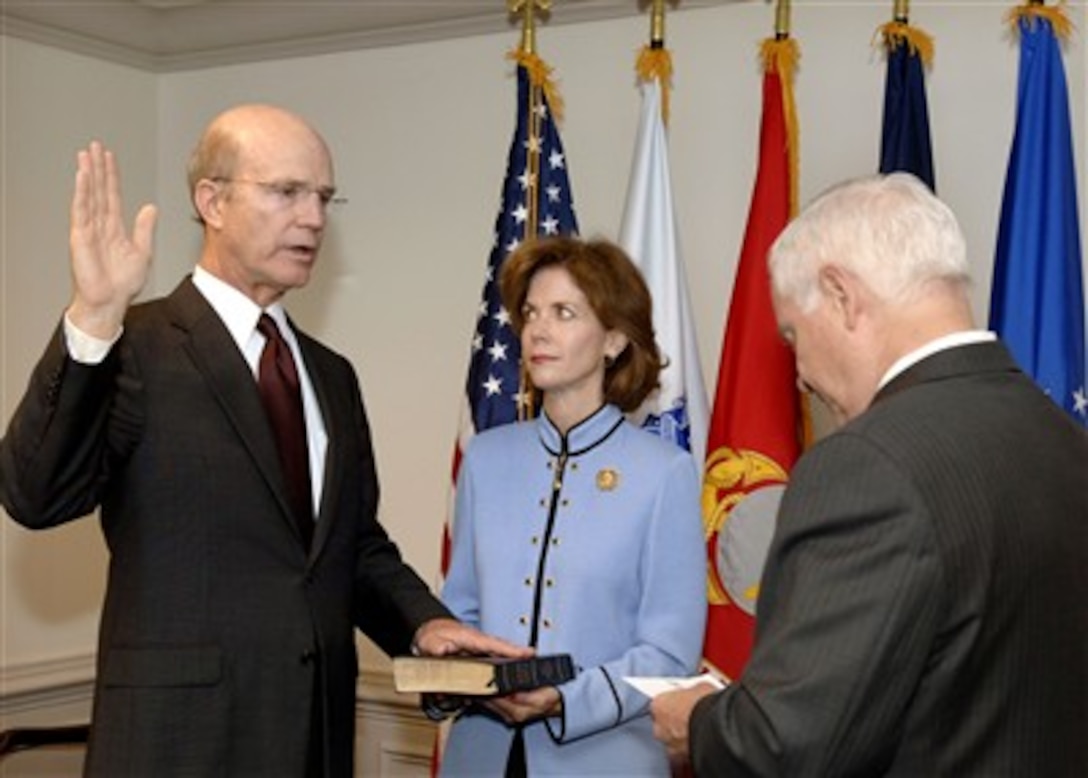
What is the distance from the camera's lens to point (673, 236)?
3695mm

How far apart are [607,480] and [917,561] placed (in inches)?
49.3

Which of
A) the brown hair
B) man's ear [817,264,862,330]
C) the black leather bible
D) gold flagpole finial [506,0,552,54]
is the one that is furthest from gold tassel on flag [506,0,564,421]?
man's ear [817,264,862,330]

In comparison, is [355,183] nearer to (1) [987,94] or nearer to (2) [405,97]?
(2) [405,97]

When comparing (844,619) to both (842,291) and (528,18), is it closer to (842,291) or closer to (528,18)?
(842,291)

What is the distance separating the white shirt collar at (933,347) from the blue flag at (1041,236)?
5.19 ft

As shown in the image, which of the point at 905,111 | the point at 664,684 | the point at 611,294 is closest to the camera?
the point at 664,684

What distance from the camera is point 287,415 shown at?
8.30 feet

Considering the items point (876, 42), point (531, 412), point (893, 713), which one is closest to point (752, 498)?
point (531, 412)

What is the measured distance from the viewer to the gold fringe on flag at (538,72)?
12.3 feet

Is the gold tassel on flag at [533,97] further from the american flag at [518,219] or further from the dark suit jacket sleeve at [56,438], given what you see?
the dark suit jacket sleeve at [56,438]

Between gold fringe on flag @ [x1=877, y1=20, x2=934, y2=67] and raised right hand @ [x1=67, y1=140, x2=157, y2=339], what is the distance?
6.75 feet

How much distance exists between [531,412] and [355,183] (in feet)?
4.54

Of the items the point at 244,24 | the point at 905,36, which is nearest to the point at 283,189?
the point at 905,36

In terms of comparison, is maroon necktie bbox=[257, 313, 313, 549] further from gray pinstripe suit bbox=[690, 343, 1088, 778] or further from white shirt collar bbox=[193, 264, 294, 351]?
gray pinstripe suit bbox=[690, 343, 1088, 778]
